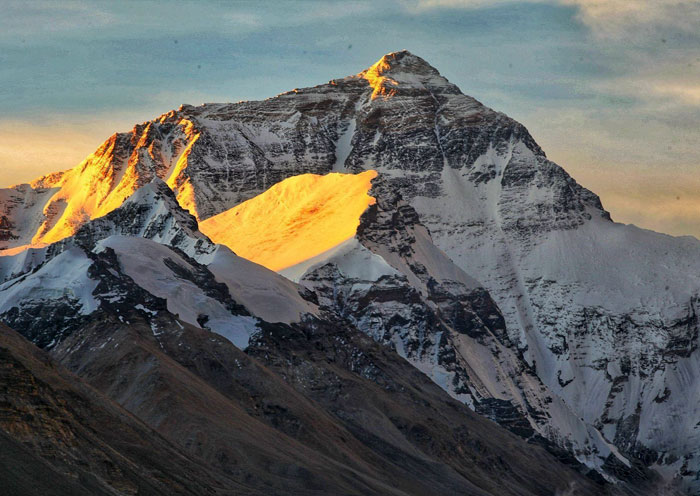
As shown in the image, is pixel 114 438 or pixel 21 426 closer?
pixel 21 426

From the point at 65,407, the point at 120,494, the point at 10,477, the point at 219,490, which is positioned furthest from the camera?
the point at 219,490

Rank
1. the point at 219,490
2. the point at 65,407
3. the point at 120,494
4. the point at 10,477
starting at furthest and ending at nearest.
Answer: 1. the point at 219,490
2. the point at 65,407
3. the point at 120,494
4. the point at 10,477

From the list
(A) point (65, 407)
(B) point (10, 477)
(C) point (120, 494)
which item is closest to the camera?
(B) point (10, 477)

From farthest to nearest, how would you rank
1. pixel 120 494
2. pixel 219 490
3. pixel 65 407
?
pixel 219 490 → pixel 65 407 → pixel 120 494

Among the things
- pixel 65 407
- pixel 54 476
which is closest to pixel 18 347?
pixel 65 407

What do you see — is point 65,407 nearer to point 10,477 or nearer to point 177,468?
point 177,468

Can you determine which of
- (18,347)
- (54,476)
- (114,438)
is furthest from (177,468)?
(54,476)

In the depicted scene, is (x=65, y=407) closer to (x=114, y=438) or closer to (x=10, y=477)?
(x=114, y=438)

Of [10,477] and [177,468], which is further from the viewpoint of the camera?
[177,468]
